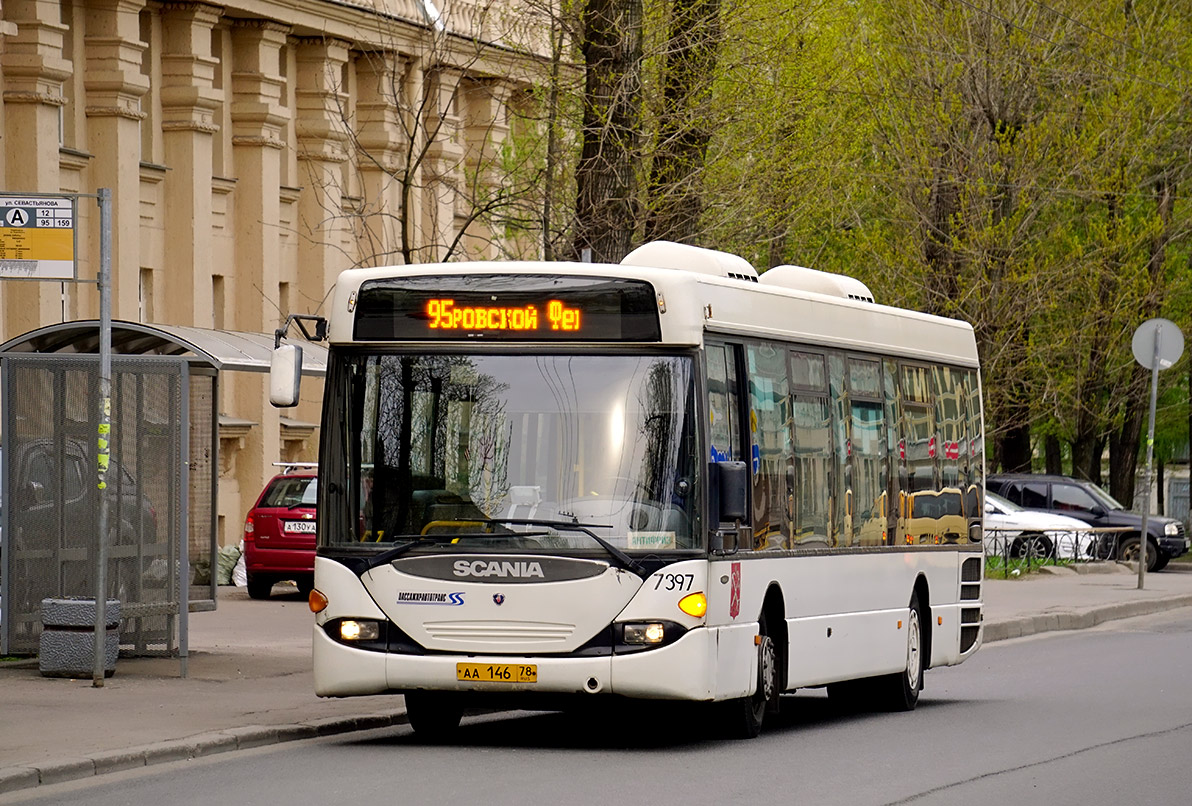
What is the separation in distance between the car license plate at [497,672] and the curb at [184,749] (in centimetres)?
137

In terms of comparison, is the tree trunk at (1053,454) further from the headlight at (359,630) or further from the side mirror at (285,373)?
the headlight at (359,630)

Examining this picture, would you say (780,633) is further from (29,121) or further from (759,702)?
(29,121)

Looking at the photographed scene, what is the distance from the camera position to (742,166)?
24.0 m

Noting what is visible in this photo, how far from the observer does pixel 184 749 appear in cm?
1219

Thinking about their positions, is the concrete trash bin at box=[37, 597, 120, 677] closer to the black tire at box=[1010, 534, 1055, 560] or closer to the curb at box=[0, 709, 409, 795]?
the curb at box=[0, 709, 409, 795]

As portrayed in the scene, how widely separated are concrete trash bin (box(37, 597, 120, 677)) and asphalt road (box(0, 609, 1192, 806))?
2.82m

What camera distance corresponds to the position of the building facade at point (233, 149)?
29.3 m

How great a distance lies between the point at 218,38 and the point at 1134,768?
24625mm

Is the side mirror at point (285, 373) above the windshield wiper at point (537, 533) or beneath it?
above

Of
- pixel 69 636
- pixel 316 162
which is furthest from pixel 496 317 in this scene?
pixel 316 162

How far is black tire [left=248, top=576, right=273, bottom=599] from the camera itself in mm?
27109

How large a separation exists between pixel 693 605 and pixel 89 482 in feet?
20.1

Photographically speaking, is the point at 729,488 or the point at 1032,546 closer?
the point at 729,488

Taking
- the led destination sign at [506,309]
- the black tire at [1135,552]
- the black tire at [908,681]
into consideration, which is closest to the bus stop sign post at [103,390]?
the led destination sign at [506,309]
